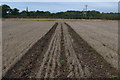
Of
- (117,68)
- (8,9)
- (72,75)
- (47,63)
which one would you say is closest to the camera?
(72,75)

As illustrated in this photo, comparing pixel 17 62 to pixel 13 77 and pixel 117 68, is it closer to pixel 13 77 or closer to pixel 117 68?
pixel 13 77

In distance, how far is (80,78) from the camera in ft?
21.8

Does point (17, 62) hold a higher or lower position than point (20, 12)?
lower

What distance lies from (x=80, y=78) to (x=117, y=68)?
→ 2.19 metres

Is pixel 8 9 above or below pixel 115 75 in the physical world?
above

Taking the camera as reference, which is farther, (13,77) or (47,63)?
(47,63)

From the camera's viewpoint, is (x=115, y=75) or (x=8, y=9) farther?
(x=8, y=9)

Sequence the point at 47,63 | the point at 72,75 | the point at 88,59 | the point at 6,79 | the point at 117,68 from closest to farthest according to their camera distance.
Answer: the point at 6,79 → the point at 72,75 → the point at 117,68 → the point at 47,63 → the point at 88,59

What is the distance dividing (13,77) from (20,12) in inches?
5142

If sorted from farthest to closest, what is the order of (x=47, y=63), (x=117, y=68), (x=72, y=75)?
(x=47, y=63), (x=117, y=68), (x=72, y=75)

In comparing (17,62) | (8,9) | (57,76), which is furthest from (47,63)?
(8,9)

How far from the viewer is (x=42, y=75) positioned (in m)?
6.93

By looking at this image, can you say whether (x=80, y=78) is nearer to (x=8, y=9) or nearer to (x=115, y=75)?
(x=115, y=75)

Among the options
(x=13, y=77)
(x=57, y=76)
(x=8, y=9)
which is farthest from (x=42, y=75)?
(x=8, y=9)
